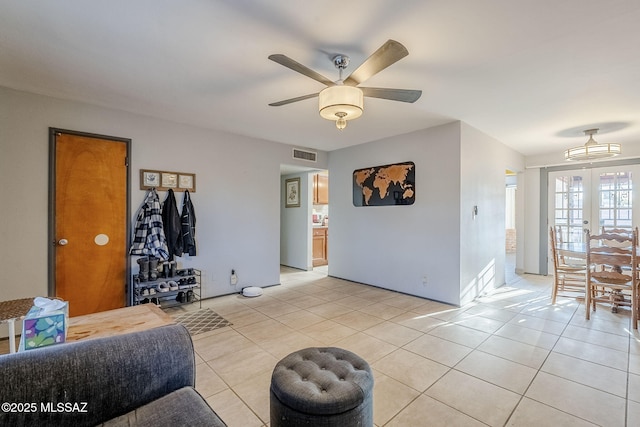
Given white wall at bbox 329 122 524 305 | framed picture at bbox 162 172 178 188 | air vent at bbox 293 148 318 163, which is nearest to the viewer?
framed picture at bbox 162 172 178 188

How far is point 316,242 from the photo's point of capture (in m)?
6.51

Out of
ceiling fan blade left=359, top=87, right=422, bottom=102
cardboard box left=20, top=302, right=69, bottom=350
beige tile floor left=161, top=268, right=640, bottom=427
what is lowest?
beige tile floor left=161, top=268, right=640, bottom=427

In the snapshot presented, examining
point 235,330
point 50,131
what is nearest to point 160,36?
point 50,131

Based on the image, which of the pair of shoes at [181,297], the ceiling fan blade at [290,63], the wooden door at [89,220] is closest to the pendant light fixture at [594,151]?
the ceiling fan blade at [290,63]

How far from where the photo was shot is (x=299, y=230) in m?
6.25

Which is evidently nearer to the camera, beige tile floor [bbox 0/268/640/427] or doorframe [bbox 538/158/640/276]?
beige tile floor [bbox 0/268/640/427]

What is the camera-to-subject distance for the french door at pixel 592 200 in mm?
4737

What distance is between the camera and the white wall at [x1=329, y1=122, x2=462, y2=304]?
12.4ft

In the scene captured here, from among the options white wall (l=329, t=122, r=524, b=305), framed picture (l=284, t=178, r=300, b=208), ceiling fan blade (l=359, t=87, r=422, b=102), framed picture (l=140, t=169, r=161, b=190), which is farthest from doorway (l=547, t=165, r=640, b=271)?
framed picture (l=140, t=169, r=161, b=190)

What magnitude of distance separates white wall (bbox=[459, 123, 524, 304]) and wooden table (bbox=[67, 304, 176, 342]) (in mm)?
3431

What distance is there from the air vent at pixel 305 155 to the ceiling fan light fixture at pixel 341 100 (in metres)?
3.02

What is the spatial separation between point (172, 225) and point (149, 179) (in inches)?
24.5

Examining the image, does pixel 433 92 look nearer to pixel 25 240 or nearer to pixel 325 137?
pixel 325 137

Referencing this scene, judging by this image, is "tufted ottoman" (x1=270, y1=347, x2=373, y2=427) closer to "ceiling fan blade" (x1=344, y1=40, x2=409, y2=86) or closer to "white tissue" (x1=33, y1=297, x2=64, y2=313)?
"white tissue" (x1=33, y1=297, x2=64, y2=313)
